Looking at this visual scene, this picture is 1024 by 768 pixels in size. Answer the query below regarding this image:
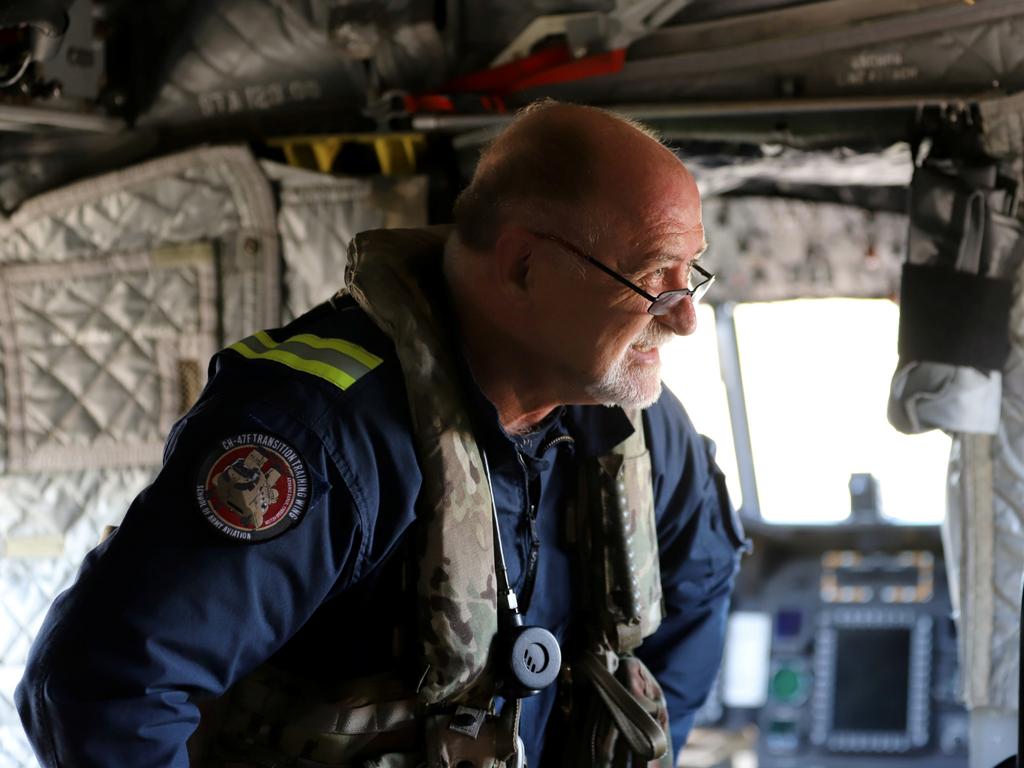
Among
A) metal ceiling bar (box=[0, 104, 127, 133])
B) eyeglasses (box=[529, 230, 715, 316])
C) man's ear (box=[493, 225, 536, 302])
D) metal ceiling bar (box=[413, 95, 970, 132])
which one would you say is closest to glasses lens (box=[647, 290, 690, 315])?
eyeglasses (box=[529, 230, 715, 316])

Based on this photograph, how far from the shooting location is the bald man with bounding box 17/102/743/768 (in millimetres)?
1638

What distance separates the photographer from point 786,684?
4500 mm

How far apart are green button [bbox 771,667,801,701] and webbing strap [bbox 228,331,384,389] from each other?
9.95 feet

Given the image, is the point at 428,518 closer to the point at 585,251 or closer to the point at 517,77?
the point at 585,251

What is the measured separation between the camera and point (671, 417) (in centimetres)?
246

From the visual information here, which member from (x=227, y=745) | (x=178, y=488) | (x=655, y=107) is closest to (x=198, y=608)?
(x=178, y=488)

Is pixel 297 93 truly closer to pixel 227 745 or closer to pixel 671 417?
pixel 671 417

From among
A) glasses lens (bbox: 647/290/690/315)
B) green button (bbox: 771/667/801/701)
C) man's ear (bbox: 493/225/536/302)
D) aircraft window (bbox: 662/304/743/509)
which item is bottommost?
green button (bbox: 771/667/801/701)

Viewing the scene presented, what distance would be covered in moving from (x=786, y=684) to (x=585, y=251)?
293cm

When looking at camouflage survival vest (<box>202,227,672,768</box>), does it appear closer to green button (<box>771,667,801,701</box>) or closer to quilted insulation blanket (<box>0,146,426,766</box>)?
quilted insulation blanket (<box>0,146,426,766</box>)

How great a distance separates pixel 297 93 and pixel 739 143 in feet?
4.10

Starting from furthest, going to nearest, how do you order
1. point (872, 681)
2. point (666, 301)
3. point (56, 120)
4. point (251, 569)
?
point (872, 681) < point (56, 120) < point (666, 301) < point (251, 569)

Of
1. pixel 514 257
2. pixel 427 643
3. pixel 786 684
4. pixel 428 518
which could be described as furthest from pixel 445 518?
pixel 786 684

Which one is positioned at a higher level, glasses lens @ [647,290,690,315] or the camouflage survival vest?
glasses lens @ [647,290,690,315]
